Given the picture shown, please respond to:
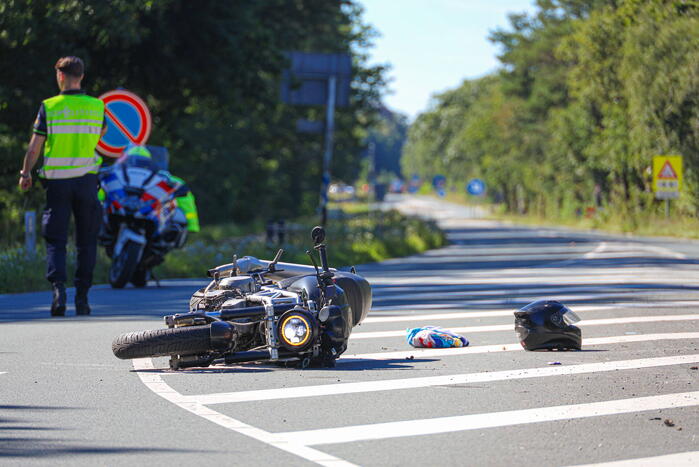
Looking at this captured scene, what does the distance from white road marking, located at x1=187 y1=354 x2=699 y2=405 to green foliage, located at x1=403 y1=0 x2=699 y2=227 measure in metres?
37.2

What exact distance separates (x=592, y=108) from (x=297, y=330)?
5794 cm

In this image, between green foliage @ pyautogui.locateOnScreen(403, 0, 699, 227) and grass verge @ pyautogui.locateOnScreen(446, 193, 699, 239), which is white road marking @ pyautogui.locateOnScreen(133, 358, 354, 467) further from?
green foliage @ pyautogui.locateOnScreen(403, 0, 699, 227)

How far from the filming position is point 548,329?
29.0 feet

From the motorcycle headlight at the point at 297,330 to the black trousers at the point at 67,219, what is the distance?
366 centimetres

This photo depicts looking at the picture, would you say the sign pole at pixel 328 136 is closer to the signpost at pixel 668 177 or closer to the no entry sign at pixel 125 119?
the no entry sign at pixel 125 119

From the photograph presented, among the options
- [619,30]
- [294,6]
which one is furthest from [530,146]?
[294,6]

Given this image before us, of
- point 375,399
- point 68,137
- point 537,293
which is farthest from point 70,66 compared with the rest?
point 537,293

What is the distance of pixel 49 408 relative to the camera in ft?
21.2

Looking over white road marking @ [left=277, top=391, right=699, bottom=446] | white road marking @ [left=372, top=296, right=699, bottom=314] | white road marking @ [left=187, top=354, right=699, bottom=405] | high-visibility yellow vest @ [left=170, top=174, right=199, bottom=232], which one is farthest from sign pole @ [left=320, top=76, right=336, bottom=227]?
white road marking @ [left=277, top=391, right=699, bottom=446]

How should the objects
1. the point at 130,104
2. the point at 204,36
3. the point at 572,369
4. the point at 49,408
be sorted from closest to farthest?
the point at 49,408
the point at 572,369
the point at 130,104
the point at 204,36

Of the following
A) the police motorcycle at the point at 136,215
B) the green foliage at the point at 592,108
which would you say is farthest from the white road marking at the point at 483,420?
the green foliage at the point at 592,108

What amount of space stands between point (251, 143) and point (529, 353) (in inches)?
1677

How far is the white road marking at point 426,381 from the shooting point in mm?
6844

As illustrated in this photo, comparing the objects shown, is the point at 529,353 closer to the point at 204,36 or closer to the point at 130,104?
the point at 130,104
